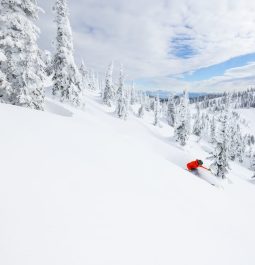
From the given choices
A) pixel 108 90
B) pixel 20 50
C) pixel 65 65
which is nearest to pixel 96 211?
pixel 20 50

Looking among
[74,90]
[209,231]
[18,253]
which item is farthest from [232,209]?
[74,90]

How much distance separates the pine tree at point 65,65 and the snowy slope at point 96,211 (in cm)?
1982

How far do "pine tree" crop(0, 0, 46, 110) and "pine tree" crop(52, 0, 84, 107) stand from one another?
9680 mm

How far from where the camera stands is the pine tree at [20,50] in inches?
587

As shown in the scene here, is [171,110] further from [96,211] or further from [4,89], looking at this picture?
[96,211]

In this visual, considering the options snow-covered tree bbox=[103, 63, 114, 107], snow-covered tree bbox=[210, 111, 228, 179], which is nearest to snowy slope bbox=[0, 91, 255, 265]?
snow-covered tree bbox=[210, 111, 228, 179]

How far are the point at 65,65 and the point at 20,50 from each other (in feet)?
35.9

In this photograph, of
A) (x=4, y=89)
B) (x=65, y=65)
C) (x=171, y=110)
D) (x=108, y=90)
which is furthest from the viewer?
(x=171, y=110)

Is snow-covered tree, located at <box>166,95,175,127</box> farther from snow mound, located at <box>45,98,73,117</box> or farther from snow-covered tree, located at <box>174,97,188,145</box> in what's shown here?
snow mound, located at <box>45,98,73,117</box>

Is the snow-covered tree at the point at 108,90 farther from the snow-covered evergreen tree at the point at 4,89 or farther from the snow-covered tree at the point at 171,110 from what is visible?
the snow-covered evergreen tree at the point at 4,89

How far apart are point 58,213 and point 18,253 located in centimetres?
92

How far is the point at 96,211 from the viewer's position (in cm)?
422

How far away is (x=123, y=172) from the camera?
6387 mm

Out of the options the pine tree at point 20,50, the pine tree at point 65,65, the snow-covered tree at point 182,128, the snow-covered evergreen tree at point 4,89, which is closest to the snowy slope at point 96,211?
the snow-covered evergreen tree at point 4,89
